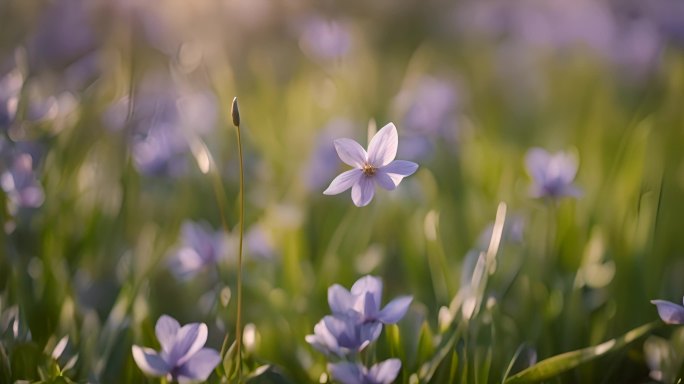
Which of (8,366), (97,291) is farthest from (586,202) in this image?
(8,366)

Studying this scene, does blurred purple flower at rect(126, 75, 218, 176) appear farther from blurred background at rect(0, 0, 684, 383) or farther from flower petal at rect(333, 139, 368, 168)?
flower petal at rect(333, 139, 368, 168)

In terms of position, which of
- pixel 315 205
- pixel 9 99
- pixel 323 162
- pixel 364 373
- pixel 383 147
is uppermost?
pixel 383 147

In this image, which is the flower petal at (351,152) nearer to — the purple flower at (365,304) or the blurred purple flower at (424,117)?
the purple flower at (365,304)

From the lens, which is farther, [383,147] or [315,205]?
A: [315,205]

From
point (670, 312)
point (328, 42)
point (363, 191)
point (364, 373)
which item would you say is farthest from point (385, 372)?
point (328, 42)

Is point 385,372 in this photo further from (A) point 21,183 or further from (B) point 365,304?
(A) point 21,183

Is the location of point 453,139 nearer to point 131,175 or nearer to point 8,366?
point 131,175
